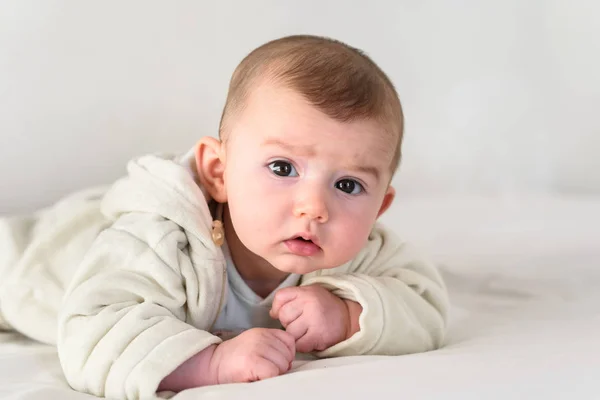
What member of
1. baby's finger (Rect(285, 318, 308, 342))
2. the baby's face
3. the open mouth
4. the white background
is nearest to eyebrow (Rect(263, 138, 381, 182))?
the baby's face

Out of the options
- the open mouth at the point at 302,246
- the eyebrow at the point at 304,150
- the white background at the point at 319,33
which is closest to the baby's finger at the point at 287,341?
the open mouth at the point at 302,246

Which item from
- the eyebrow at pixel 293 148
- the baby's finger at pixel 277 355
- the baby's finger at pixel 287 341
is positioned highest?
the eyebrow at pixel 293 148

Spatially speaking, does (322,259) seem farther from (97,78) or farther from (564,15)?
(564,15)

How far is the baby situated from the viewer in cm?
104

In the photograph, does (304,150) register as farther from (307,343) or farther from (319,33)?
(319,33)

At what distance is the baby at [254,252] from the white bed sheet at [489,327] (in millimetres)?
53

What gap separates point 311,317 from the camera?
115cm

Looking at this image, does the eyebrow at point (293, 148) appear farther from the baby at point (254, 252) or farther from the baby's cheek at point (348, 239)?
the baby's cheek at point (348, 239)

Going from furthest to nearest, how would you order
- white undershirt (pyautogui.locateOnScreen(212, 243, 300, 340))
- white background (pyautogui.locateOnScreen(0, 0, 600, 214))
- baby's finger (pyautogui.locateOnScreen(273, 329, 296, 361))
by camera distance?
white background (pyautogui.locateOnScreen(0, 0, 600, 214))
white undershirt (pyautogui.locateOnScreen(212, 243, 300, 340))
baby's finger (pyautogui.locateOnScreen(273, 329, 296, 361))

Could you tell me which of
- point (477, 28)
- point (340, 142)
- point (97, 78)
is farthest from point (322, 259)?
point (477, 28)

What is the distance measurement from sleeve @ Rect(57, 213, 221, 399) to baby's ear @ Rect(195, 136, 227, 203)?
10cm

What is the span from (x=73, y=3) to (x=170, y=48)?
231 millimetres

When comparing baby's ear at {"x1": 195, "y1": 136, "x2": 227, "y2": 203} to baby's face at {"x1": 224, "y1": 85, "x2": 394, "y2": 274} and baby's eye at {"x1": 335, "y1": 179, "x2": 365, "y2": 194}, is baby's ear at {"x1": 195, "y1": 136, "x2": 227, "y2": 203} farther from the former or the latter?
baby's eye at {"x1": 335, "y1": 179, "x2": 365, "y2": 194}

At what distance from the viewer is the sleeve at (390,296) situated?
3.82ft
